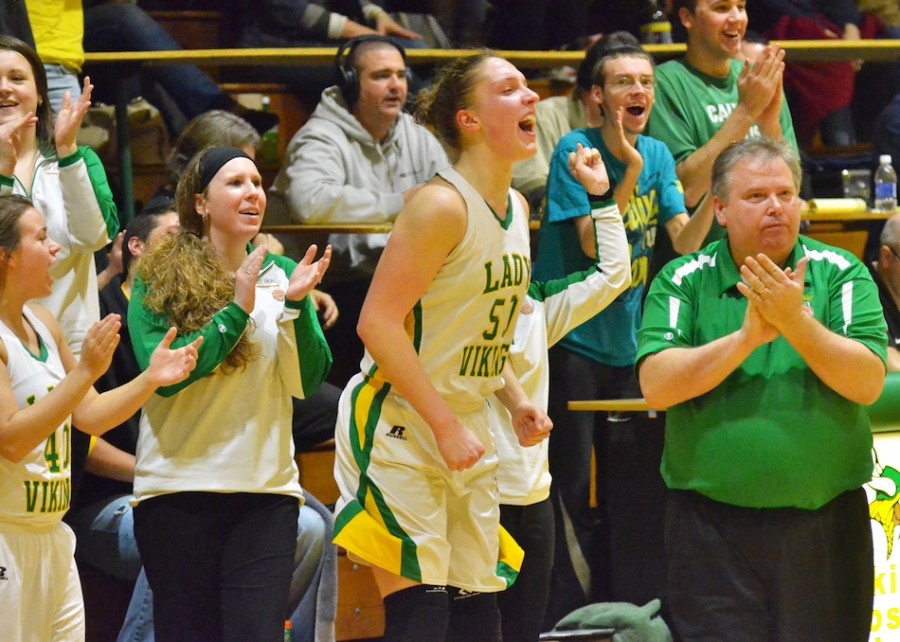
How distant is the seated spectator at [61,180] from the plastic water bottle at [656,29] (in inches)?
139

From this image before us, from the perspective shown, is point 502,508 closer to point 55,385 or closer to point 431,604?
point 431,604

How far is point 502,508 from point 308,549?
26.9 inches

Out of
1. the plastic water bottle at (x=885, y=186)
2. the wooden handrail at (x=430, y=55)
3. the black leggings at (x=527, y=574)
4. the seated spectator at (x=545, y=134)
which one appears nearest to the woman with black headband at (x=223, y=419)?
the black leggings at (x=527, y=574)

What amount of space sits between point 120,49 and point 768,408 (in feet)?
12.6

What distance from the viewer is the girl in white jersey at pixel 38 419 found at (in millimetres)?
3133

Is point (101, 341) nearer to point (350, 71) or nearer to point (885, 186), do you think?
point (350, 71)

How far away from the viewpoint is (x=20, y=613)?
126 inches

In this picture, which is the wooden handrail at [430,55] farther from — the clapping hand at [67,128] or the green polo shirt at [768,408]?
the green polo shirt at [768,408]

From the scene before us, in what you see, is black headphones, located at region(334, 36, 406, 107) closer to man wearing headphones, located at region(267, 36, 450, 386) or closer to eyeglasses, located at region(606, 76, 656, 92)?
man wearing headphones, located at region(267, 36, 450, 386)

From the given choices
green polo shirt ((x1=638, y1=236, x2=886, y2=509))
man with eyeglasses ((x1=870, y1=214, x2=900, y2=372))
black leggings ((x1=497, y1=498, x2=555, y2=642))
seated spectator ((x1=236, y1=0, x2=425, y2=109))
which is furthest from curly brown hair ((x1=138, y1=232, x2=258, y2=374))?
seated spectator ((x1=236, y1=0, x2=425, y2=109))

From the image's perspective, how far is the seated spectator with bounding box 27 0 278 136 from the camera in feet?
17.1

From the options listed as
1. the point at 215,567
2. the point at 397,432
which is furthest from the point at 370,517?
the point at 215,567

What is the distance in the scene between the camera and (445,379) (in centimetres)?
316

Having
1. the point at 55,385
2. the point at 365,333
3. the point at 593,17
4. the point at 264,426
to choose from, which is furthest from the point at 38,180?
the point at 593,17
